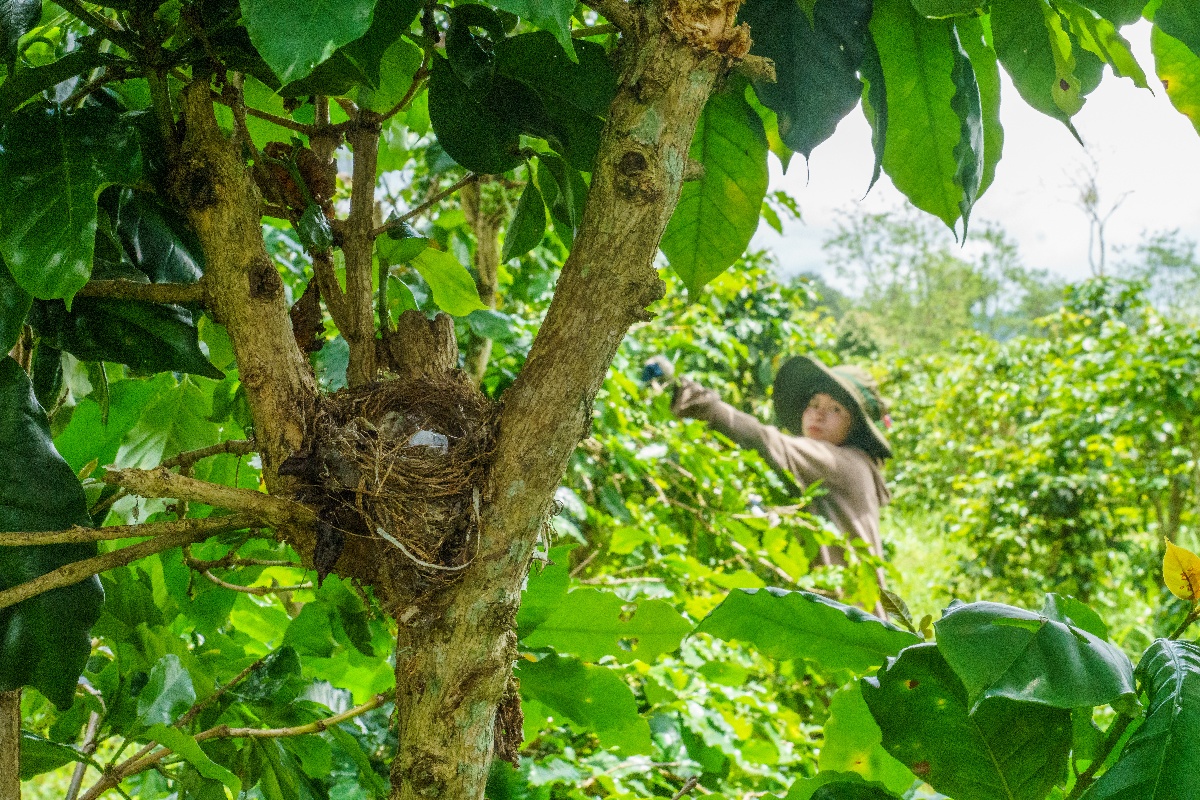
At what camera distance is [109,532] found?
0.44m

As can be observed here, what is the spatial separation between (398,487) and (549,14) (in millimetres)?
267

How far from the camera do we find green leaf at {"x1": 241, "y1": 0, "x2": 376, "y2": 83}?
0.34 meters

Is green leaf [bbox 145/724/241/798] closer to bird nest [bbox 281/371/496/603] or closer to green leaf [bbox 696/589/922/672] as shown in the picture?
bird nest [bbox 281/371/496/603]

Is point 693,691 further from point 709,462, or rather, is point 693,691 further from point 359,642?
point 709,462

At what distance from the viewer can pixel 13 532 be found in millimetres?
449

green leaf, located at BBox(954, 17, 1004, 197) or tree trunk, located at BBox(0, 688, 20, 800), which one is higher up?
green leaf, located at BBox(954, 17, 1004, 197)

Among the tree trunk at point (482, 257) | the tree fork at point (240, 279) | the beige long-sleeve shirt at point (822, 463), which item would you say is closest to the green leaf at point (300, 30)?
the tree fork at point (240, 279)

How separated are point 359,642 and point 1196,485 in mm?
4078

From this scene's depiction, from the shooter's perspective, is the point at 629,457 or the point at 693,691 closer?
the point at 693,691

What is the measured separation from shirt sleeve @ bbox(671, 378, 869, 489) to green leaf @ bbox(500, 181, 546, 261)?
2.43 metres

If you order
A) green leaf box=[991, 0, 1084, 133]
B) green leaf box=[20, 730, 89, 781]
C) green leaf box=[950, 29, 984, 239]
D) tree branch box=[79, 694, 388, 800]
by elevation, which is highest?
green leaf box=[991, 0, 1084, 133]

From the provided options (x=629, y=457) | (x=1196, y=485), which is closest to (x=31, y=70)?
(x=629, y=457)

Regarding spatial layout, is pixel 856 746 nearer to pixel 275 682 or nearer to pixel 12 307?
pixel 275 682

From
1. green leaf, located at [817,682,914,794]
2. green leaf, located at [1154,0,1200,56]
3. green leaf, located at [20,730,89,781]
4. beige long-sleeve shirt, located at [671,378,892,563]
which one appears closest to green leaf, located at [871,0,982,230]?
green leaf, located at [1154,0,1200,56]
